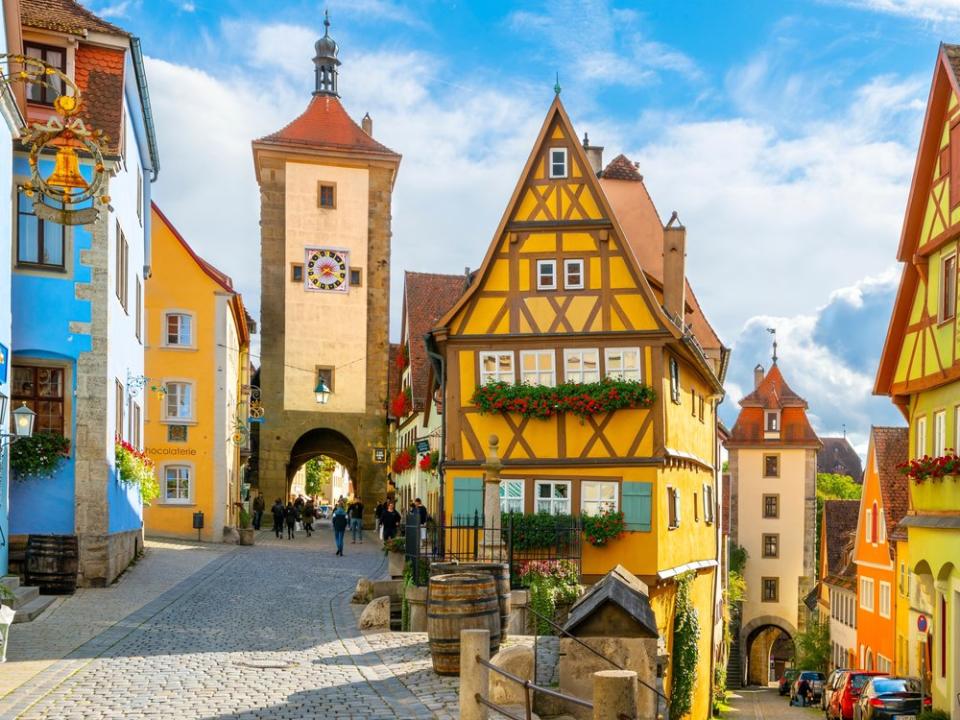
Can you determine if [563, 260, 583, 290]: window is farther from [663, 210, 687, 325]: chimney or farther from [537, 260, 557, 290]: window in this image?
[663, 210, 687, 325]: chimney

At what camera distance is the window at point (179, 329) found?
38.1m

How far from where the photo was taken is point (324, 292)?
169 ft

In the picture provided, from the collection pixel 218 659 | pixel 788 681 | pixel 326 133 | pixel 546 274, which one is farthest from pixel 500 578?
pixel 788 681

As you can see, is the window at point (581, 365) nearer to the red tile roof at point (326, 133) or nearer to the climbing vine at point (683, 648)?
the climbing vine at point (683, 648)

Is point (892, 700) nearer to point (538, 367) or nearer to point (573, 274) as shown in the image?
point (538, 367)

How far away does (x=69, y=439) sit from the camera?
21.4 metres

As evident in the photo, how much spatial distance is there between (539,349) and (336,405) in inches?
1117

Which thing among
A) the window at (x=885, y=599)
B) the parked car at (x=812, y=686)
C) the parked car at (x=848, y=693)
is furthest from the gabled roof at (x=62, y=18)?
the parked car at (x=812, y=686)

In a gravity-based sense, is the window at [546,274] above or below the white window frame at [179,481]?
above

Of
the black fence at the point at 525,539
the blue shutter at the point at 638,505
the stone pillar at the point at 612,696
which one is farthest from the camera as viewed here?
the blue shutter at the point at 638,505

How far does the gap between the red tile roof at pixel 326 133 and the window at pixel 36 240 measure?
29.8 metres

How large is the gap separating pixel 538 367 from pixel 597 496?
2.76m

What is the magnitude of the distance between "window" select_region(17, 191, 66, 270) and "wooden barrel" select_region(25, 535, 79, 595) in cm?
476

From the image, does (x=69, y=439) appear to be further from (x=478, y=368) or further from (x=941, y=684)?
(x=941, y=684)
